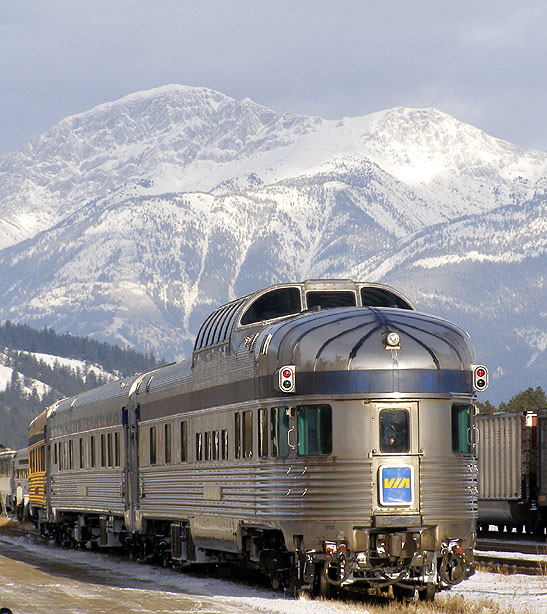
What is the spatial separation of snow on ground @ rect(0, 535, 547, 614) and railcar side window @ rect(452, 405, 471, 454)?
227cm

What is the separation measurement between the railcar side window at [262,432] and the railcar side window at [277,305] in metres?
2.89

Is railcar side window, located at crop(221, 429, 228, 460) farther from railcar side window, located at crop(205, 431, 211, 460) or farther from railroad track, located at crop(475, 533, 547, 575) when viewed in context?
railroad track, located at crop(475, 533, 547, 575)

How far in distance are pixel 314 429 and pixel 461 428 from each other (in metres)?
2.32

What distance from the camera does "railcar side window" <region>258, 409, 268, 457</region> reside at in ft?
69.1

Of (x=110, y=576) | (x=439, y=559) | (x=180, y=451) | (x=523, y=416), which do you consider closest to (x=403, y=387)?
(x=439, y=559)

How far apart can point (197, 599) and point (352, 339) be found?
4.89m

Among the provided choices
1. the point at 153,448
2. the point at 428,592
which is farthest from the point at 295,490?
the point at 153,448

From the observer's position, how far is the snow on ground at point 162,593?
19.7m

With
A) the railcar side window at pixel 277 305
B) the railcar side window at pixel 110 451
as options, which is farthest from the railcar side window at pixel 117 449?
the railcar side window at pixel 277 305

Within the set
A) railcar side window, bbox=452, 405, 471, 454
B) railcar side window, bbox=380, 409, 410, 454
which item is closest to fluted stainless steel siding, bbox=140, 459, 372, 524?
railcar side window, bbox=380, 409, 410, 454

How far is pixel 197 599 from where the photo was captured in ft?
70.7

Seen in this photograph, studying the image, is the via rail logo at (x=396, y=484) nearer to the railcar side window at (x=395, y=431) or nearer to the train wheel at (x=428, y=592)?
the railcar side window at (x=395, y=431)

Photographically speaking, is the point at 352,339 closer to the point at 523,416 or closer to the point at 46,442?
the point at 523,416

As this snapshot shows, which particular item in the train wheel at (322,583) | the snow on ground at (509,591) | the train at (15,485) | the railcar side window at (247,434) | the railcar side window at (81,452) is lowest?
the train at (15,485)
